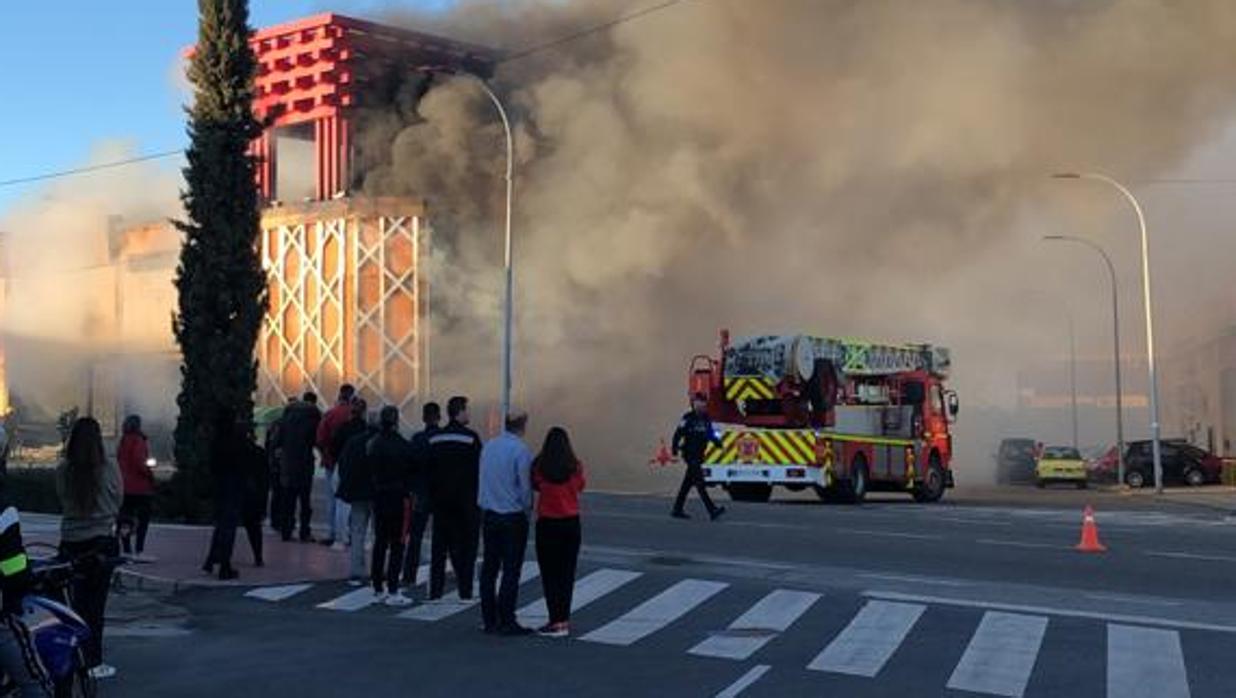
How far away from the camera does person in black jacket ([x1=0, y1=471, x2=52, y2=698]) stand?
4730 millimetres

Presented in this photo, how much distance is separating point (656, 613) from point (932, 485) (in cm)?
1588

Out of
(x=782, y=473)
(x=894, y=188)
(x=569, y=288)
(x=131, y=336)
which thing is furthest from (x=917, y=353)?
(x=131, y=336)

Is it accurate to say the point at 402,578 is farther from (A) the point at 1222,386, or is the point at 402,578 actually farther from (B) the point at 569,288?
(A) the point at 1222,386

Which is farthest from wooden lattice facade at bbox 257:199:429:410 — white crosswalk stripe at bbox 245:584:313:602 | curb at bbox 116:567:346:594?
white crosswalk stripe at bbox 245:584:313:602

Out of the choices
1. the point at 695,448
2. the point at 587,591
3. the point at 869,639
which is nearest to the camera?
the point at 869,639

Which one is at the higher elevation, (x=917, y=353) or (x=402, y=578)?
(x=917, y=353)

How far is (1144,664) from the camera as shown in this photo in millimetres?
7449

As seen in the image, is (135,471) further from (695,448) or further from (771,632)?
(695,448)

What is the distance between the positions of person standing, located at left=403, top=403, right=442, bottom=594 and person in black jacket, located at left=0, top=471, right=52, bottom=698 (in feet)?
16.0

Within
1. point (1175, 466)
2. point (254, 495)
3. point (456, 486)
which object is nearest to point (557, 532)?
point (456, 486)

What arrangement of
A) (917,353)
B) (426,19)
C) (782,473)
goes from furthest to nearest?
(426,19)
(917,353)
(782,473)

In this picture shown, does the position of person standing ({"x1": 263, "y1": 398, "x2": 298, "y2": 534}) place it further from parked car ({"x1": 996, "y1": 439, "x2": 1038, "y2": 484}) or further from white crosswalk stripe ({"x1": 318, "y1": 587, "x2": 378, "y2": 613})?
parked car ({"x1": 996, "y1": 439, "x2": 1038, "y2": 484})

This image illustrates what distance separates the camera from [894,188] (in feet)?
114

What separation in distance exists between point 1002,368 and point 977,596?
139ft
